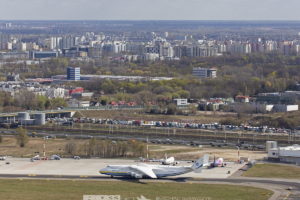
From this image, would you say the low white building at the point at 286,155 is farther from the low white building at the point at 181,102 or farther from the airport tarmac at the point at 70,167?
the low white building at the point at 181,102

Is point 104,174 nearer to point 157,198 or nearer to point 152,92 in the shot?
point 157,198

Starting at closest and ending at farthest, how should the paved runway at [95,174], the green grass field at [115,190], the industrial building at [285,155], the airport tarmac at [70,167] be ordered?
the green grass field at [115,190] → the paved runway at [95,174] → the airport tarmac at [70,167] → the industrial building at [285,155]

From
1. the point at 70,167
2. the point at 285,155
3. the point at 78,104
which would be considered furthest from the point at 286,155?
the point at 78,104

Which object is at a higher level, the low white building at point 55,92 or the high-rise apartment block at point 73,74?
the high-rise apartment block at point 73,74

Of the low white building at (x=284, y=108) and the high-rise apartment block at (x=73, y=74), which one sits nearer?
the low white building at (x=284, y=108)

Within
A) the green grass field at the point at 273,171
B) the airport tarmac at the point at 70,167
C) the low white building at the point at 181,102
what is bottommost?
the airport tarmac at the point at 70,167

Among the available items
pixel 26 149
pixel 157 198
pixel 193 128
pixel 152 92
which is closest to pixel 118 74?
pixel 152 92

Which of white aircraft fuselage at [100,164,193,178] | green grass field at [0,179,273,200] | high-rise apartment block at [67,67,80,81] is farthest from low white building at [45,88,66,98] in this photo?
green grass field at [0,179,273,200]

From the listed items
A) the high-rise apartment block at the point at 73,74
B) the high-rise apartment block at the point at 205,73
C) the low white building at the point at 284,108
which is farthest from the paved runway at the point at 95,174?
the high-rise apartment block at the point at 73,74
